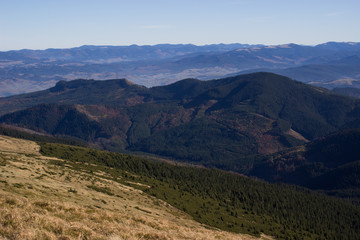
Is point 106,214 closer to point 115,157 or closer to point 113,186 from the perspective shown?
point 113,186

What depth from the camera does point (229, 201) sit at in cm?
15450

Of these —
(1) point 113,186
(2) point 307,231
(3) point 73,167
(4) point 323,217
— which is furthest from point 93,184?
(4) point 323,217

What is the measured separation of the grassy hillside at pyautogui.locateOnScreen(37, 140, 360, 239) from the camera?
394 ft

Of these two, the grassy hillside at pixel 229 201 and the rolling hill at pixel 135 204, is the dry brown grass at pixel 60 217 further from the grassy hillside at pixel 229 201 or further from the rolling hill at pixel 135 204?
the grassy hillside at pixel 229 201

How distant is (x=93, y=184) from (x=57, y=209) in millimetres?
54983

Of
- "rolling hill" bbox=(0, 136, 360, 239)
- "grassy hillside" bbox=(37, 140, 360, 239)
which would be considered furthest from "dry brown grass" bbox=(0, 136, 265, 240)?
"grassy hillside" bbox=(37, 140, 360, 239)

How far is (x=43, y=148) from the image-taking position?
167625mm

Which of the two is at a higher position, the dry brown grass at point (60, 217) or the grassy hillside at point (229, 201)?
the dry brown grass at point (60, 217)

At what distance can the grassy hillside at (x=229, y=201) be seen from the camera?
120 metres

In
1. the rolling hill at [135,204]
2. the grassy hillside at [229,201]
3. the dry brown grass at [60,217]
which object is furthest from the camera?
the grassy hillside at [229,201]

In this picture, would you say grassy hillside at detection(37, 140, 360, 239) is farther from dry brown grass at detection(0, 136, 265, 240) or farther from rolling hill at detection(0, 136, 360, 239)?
dry brown grass at detection(0, 136, 265, 240)

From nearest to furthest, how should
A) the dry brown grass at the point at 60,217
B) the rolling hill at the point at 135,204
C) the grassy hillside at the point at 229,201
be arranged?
the dry brown grass at the point at 60,217
the rolling hill at the point at 135,204
the grassy hillside at the point at 229,201

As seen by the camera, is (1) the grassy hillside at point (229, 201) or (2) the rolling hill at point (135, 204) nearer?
(2) the rolling hill at point (135, 204)

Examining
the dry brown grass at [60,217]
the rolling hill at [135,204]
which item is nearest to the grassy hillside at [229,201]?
the rolling hill at [135,204]
